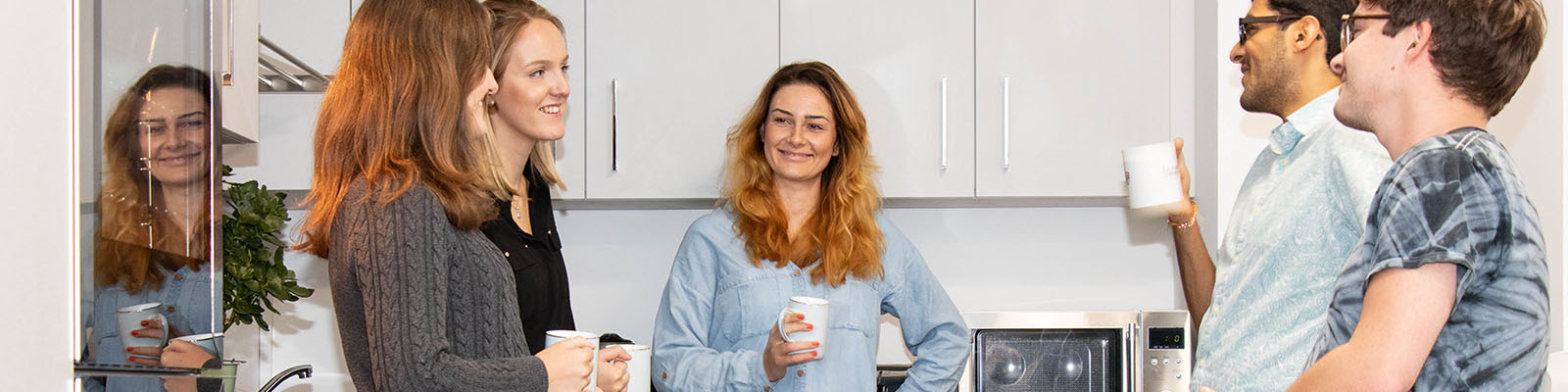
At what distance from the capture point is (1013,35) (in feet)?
8.89

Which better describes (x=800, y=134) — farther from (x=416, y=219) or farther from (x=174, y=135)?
(x=174, y=135)

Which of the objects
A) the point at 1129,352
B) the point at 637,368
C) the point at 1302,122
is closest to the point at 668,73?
the point at 1129,352

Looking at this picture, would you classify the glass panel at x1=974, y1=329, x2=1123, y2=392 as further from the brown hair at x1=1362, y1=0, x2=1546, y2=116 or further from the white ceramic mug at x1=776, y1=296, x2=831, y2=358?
the brown hair at x1=1362, y1=0, x2=1546, y2=116

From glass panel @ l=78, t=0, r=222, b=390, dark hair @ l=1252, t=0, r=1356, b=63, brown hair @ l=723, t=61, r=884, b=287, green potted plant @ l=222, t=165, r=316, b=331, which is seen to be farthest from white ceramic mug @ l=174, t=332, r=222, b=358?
dark hair @ l=1252, t=0, r=1356, b=63

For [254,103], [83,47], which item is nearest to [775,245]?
[254,103]

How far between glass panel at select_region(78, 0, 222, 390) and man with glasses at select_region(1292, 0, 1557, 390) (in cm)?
104

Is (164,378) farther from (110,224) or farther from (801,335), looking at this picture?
(801,335)

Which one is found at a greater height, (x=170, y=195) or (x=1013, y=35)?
(x=1013, y=35)

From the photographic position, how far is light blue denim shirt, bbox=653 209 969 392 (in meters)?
2.29

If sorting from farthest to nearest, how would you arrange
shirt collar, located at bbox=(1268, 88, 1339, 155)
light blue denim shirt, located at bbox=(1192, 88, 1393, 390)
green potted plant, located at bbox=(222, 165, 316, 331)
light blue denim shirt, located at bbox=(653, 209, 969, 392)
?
light blue denim shirt, located at bbox=(653, 209, 969, 392)
green potted plant, located at bbox=(222, 165, 316, 331)
shirt collar, located at bbox=(1268, 88, 1339, 155)
light blue denim shirt, located at bbox=(1192, 88, 1393, 390)

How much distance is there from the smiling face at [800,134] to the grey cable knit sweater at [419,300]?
116 cm

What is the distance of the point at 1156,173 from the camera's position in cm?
181

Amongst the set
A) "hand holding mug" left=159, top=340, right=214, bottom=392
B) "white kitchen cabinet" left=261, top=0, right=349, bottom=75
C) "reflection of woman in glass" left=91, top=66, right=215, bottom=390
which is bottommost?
"hand holding mug" left=159, top=340, right=214, bottom=392

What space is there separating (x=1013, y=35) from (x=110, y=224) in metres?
2.04
